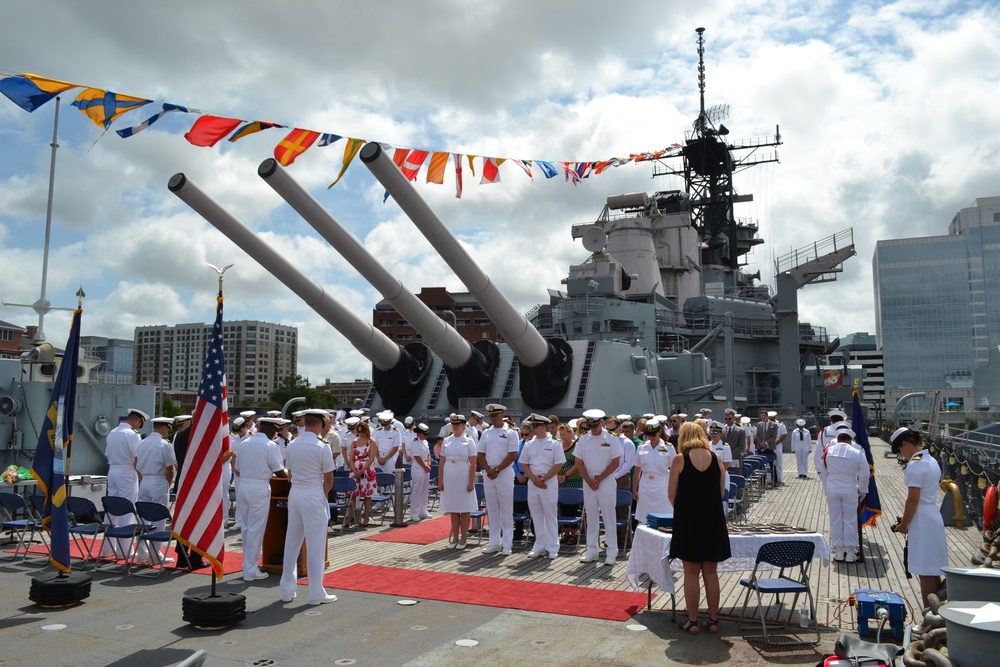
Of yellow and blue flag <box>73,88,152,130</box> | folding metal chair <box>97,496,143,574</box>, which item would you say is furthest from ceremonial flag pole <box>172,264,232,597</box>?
yellow and blue flag <box>73,88,152,130</box>

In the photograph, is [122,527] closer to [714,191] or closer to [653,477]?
[653,477]

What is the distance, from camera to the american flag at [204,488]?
A: 18.5 ft

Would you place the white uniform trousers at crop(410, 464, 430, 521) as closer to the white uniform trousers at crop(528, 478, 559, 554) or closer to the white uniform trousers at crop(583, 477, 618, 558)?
the white uniform trousers at crop(528, 478, 559, 554)

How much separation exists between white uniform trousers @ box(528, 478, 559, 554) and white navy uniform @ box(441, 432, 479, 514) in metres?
0.80

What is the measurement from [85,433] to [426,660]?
9.58m

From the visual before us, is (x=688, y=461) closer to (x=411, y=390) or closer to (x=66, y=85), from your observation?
(x=66, y=85)

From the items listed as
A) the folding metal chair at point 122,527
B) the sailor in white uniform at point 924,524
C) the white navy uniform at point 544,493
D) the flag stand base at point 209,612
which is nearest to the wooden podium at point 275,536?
the folding metal chair at point 122,527

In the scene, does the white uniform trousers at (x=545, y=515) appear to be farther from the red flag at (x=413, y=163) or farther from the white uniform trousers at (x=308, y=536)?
the red flag at (x=413, y=163)

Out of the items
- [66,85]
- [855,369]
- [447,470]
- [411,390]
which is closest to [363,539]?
[447,470]

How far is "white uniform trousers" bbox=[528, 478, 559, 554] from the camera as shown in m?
8.12

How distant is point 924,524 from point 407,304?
9.70 m

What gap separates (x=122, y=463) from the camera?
8.06 meters

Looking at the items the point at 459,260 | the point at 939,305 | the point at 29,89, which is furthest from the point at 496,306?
the point at 939,305

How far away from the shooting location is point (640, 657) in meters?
4.75
